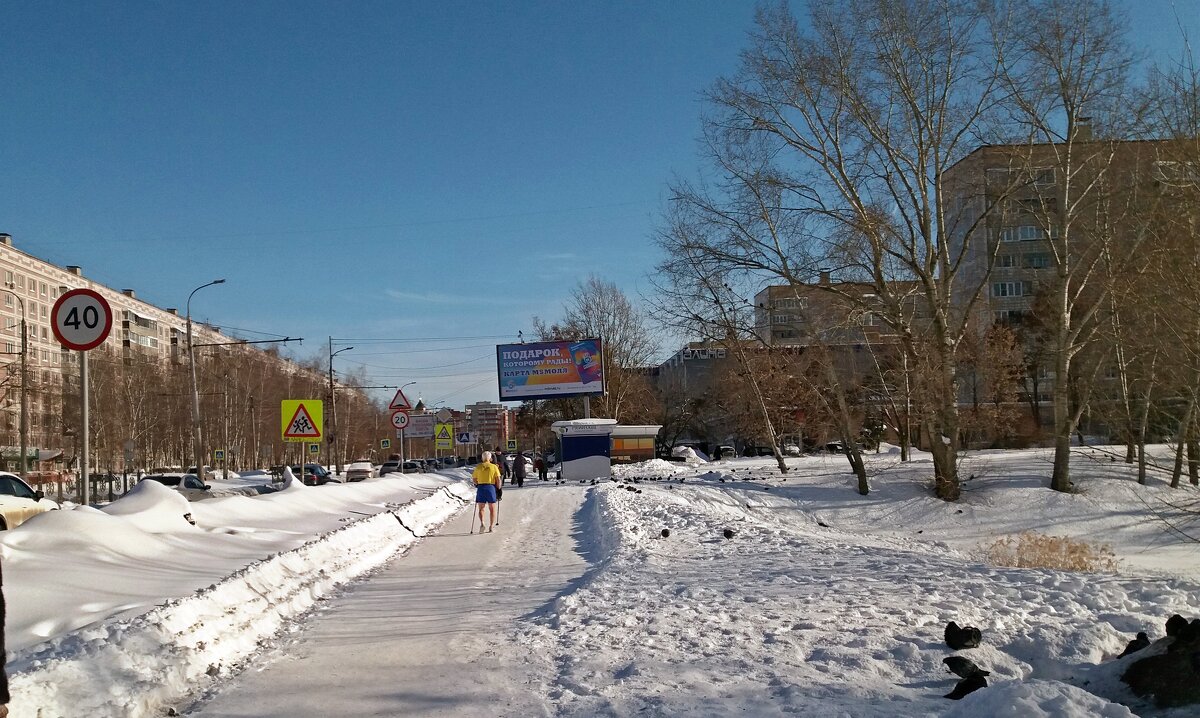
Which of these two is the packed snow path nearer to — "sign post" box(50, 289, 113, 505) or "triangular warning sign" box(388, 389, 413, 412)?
"sign post" box(50, 289, 113, 505)

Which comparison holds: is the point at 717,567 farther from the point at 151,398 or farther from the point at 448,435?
the point at 151,398

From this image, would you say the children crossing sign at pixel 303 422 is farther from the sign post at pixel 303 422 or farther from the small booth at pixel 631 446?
the small booth at pixel 631 446

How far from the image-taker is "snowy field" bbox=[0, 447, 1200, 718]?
20.3 ft

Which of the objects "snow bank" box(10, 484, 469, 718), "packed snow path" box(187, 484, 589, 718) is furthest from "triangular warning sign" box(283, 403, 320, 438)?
"snow bank" box(10, 484, 469, 718)

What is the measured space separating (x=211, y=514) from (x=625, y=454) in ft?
113

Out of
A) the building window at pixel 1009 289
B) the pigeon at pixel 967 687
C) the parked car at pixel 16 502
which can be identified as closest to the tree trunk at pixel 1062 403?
the pigeon at pixel 967 687

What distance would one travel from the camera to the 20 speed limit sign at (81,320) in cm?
1049

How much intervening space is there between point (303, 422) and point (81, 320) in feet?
44.6

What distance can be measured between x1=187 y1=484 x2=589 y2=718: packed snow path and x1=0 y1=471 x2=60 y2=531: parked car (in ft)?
32.0

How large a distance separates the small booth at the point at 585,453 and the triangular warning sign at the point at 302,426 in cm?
2105

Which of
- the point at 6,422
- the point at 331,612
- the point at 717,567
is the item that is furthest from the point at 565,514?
the point at 6,422

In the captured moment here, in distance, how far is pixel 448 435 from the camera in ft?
148

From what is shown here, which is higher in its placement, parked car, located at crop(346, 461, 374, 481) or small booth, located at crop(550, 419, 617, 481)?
small booth, located at crop(550, 419, 617, 481)

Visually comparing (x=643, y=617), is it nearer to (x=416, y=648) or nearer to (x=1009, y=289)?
(x=416, y=648)
